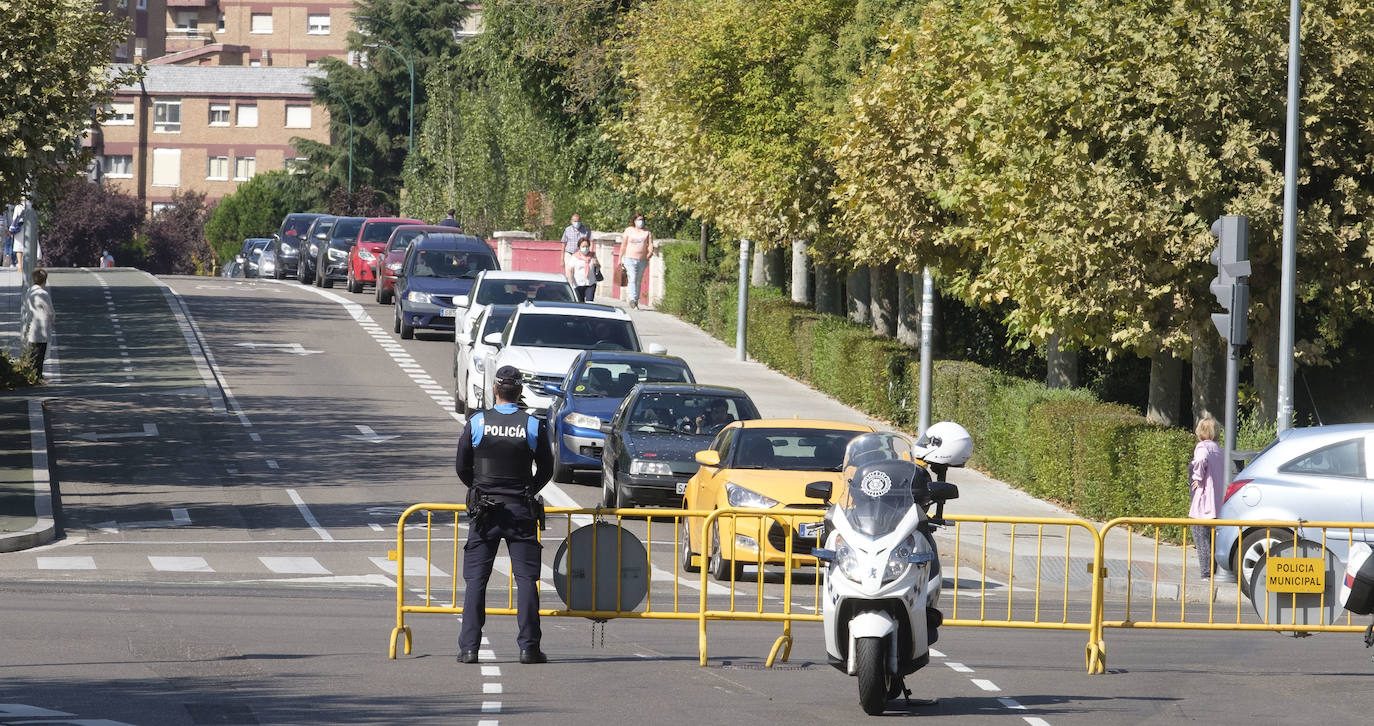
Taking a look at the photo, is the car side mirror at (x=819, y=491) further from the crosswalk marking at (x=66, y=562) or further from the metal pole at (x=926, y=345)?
the metal pole at (x=926, y=345)

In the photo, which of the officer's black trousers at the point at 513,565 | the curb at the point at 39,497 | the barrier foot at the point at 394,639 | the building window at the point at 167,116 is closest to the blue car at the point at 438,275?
the curb at the point at 39,497

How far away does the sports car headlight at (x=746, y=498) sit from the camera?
55.5ft

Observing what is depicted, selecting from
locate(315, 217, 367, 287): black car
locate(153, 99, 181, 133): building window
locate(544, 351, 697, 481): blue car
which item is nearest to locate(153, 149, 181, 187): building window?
locate(153, 99, 181, 133): building window

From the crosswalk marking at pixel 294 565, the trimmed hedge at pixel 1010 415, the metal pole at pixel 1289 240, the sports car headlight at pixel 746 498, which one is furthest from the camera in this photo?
the trimmed hedge at pixel 1010 415

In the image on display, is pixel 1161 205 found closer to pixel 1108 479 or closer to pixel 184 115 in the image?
pixel 1108 479

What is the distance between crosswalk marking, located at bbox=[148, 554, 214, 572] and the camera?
56.3ft

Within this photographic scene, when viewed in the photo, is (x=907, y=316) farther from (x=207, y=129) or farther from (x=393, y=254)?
(x=207, y=129)

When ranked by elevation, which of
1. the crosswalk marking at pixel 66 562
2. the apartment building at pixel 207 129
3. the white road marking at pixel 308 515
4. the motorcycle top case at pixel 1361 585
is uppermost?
the apartment building at pixel 207 129

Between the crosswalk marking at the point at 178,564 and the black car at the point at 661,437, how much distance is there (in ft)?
15.3

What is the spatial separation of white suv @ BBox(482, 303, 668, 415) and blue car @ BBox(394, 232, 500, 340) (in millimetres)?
8939

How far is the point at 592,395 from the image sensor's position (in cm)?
2423

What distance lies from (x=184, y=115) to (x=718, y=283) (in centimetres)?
8045

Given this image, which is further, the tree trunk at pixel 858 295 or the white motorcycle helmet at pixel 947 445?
the tree trunk at pixel 858 295

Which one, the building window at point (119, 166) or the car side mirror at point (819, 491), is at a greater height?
the building window at point (119, 166)
